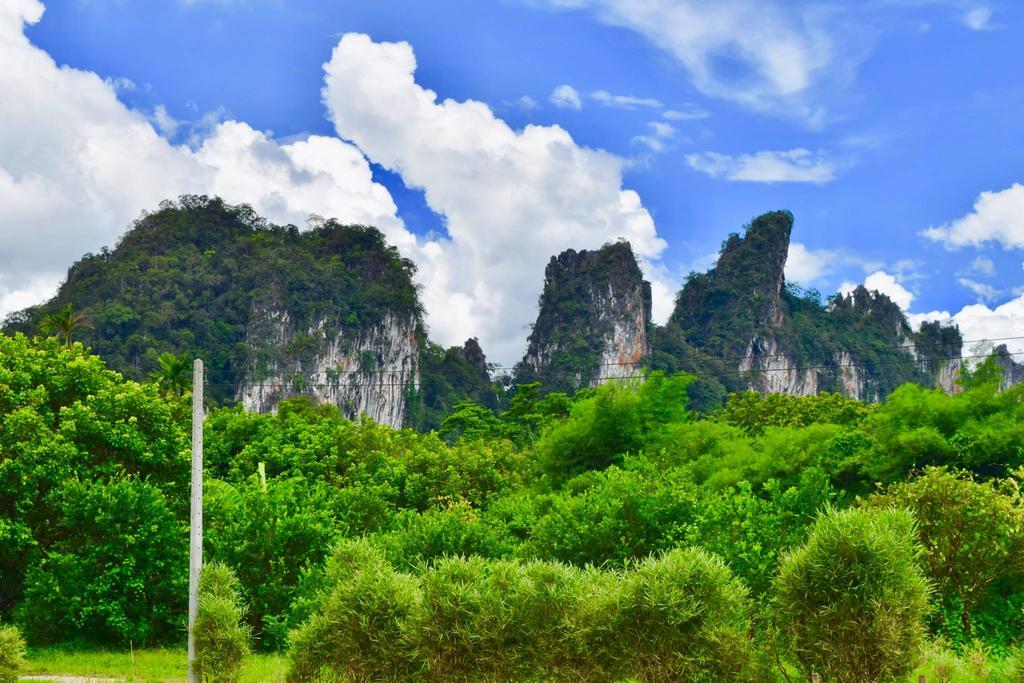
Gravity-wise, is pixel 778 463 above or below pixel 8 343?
below

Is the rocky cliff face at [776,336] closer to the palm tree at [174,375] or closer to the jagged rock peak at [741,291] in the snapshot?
the jagged rock peak at [741,291]

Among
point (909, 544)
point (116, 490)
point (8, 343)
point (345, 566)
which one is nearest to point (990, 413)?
point (909, 544)

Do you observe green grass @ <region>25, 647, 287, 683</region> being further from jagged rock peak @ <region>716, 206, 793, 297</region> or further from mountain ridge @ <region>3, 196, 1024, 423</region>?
jagged rock peak @ <region>716, 206, 793, 297</region>

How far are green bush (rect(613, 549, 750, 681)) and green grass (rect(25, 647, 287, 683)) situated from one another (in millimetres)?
8818

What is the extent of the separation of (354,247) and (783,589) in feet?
268

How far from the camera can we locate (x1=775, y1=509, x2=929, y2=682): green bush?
30.7 feet

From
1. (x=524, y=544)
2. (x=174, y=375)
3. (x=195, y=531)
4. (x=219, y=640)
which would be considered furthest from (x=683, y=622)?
(x=174, y=375)

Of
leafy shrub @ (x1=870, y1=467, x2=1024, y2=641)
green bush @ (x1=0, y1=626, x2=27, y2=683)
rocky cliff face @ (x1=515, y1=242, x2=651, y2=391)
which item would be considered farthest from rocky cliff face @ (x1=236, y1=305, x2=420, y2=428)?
leafy shrub @ (x1=870, y1=467, x2=1024, y2=641)

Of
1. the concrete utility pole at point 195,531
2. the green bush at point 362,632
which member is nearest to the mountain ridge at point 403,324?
the concrete utility pole at point 195,531

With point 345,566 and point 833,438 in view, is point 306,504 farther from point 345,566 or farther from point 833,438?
point 833,438

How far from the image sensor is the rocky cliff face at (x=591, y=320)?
90.6 meters

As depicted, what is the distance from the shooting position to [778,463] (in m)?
26.4

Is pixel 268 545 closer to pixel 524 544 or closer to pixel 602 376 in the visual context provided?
pixel 524 544

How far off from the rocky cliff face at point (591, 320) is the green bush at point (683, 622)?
78.4 meters
